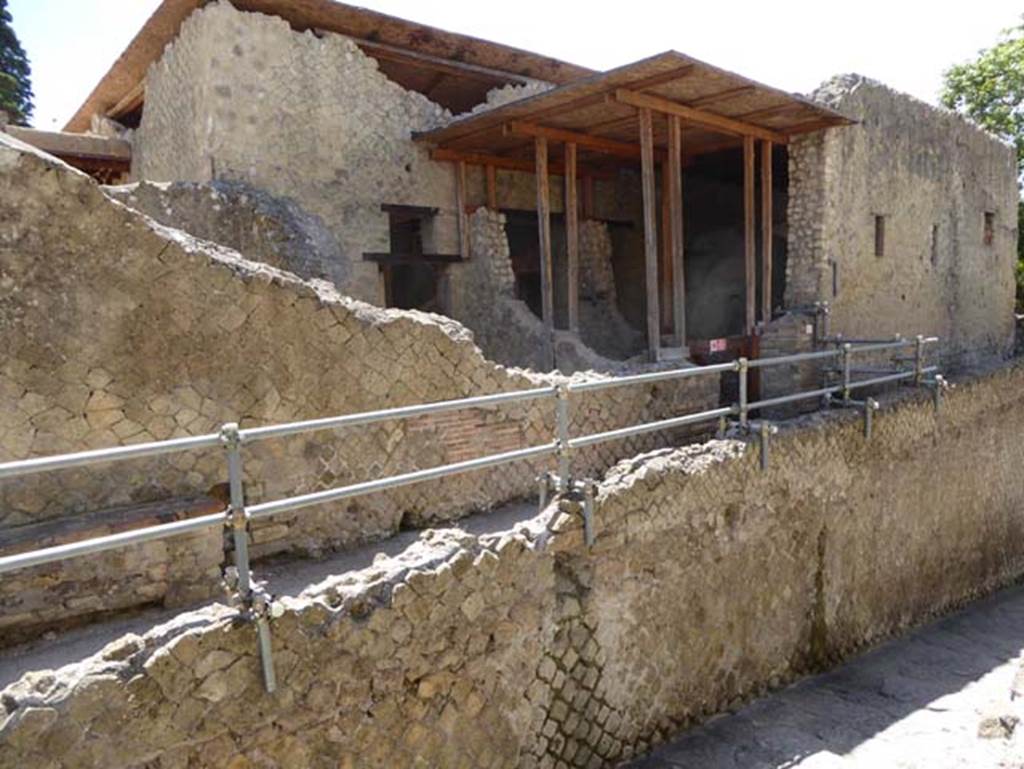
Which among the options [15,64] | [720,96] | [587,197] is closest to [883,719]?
[720,96]

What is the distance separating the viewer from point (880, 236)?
40.9 ft

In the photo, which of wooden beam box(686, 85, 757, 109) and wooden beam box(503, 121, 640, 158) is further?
wooden beam box(503, 121, 640, 158)

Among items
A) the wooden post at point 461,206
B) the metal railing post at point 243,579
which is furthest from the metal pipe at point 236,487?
the wooden post at point 461,206

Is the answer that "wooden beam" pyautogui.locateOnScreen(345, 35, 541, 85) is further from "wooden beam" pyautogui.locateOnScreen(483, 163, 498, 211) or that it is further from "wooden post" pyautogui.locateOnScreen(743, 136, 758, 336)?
"wooden post" pyautogui.locateOnScreen(743, 136, 758, 336)

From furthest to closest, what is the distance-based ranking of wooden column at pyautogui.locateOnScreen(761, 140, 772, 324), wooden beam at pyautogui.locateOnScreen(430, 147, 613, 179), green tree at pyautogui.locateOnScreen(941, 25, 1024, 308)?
green tree at pyautogui.locateOnScreen(941, 25, 1024, 308) → wooden beam at pyautogui.locateOnScreen(430, 147, 613, 179) → wooden column at pyautogui.locateOnScreen(761, 140, 772, 324)

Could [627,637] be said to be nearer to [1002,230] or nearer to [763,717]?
[763,717]

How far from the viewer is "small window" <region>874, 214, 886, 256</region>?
40.8 ft

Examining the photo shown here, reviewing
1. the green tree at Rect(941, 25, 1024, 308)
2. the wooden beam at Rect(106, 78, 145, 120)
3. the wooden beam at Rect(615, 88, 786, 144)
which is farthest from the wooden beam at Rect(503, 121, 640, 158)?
the green tree at Rect(941, 25, 1024, 308)

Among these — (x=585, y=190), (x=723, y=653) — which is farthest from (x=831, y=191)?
(x=723, y=653)

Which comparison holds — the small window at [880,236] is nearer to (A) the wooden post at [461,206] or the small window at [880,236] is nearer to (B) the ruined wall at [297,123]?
(A) the wooden post at [461,206]

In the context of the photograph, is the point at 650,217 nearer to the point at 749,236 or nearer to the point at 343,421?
the point at 749,236

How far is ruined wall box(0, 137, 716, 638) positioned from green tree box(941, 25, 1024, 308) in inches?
839

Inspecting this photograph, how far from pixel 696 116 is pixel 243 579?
902 centimetres

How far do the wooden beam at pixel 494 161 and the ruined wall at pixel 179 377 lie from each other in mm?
5953
